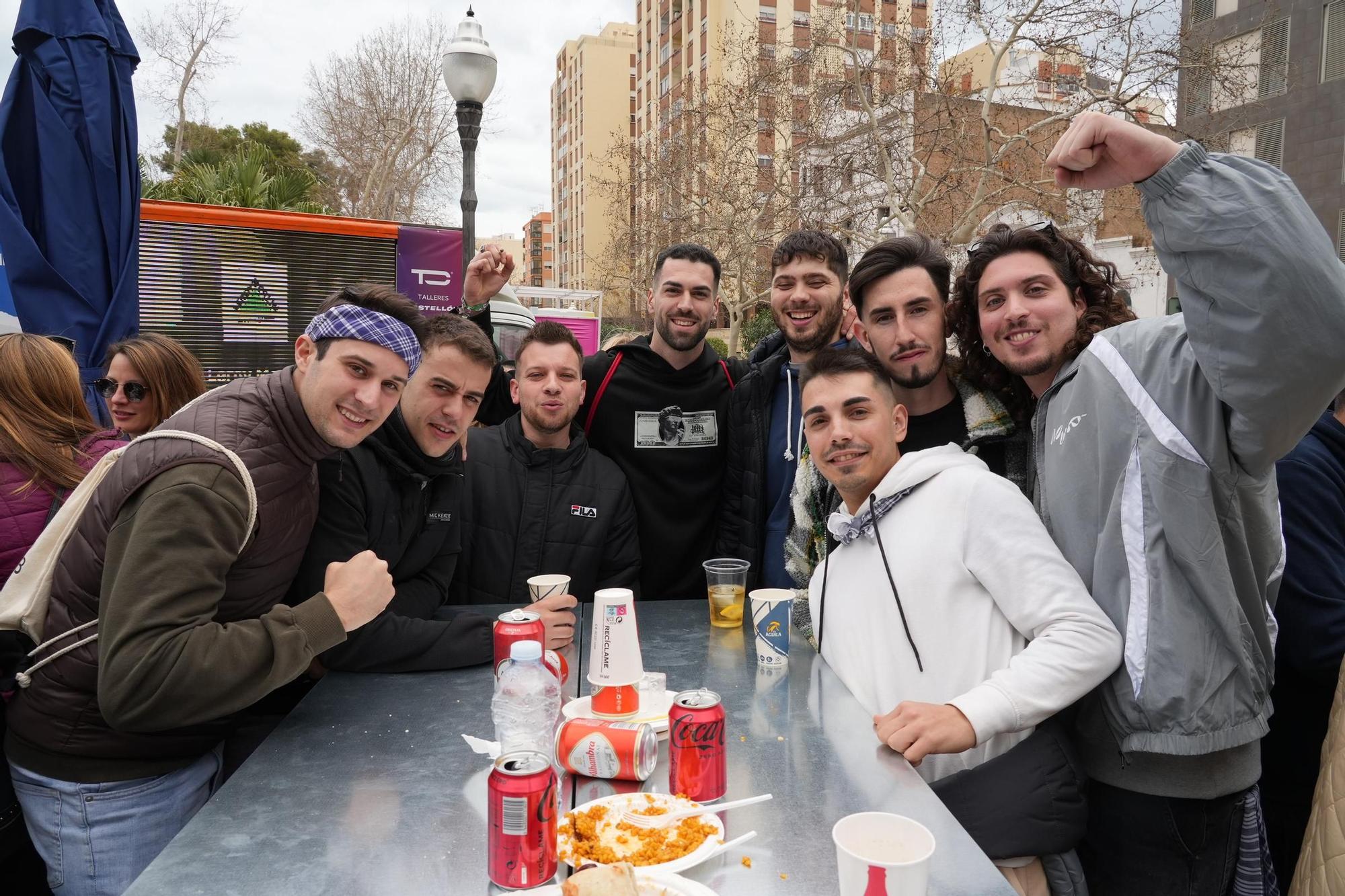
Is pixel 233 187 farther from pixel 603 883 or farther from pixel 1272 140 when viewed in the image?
pixel 1272 140

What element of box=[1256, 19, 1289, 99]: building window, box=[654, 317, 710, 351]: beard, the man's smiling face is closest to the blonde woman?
box=[654, 317, 710, 351]: beard

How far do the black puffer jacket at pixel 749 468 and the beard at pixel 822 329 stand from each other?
0.14m

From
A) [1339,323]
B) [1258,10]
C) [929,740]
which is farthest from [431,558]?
[1258,10]

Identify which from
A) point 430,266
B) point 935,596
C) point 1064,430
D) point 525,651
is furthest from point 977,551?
point 430,266

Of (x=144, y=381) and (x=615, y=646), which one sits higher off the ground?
(x=144, y=381)

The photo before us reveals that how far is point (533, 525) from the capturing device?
11.5 ft

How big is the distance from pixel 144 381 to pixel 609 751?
11.7 ft

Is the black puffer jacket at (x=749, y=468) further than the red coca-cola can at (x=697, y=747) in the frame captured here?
Yes

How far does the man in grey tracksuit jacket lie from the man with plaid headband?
1.95 m

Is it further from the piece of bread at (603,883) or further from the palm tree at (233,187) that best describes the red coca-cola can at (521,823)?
the palm tree at (233,187)

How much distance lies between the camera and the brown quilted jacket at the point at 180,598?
5.92 feet

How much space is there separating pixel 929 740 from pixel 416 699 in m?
1.46

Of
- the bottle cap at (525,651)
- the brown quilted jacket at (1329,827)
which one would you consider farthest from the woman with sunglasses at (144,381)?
the brown quilted jacket at (1329,827)

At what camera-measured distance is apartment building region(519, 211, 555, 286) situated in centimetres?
9812
